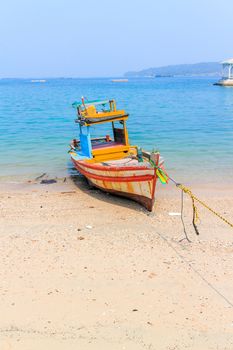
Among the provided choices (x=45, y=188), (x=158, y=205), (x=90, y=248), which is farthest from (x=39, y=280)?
(x=45, y=188)

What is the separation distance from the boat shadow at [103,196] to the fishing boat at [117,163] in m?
0.21

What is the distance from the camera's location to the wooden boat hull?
429 inches

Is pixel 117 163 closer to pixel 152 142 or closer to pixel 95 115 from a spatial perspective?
pixel 95 115

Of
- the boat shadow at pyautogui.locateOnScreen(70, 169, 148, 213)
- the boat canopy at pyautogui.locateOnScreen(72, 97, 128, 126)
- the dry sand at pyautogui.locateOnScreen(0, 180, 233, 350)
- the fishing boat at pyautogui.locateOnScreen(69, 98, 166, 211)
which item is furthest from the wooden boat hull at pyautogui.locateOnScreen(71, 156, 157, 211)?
the boat canopy at pyautogui.locateOnScreen(72, 97, 128, 126)

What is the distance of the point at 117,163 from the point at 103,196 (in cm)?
114

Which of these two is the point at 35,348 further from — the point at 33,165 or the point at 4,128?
the point at 4,128

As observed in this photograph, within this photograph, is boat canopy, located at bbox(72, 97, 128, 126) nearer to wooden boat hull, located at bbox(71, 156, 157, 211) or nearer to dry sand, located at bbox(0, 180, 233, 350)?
wooden boat hull, located at bbox(71, 156, 157, 211)

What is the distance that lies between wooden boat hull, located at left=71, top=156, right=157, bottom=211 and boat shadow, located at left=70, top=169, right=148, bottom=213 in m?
0.19

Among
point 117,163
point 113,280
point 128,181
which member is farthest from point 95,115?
point 113,280

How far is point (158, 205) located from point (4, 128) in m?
22.6

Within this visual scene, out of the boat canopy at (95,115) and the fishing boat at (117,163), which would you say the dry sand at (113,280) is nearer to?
the fishing boat at (117,163)

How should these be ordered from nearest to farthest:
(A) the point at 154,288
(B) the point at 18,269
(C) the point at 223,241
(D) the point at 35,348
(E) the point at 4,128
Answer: (D) the point at 35,348 < (A) the point at 154,288 < (B) the point at 18,269 < (C) the point at 223,241 < (E) the point at 4,128

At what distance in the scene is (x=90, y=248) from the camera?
8.63m

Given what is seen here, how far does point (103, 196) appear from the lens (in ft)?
42.6
